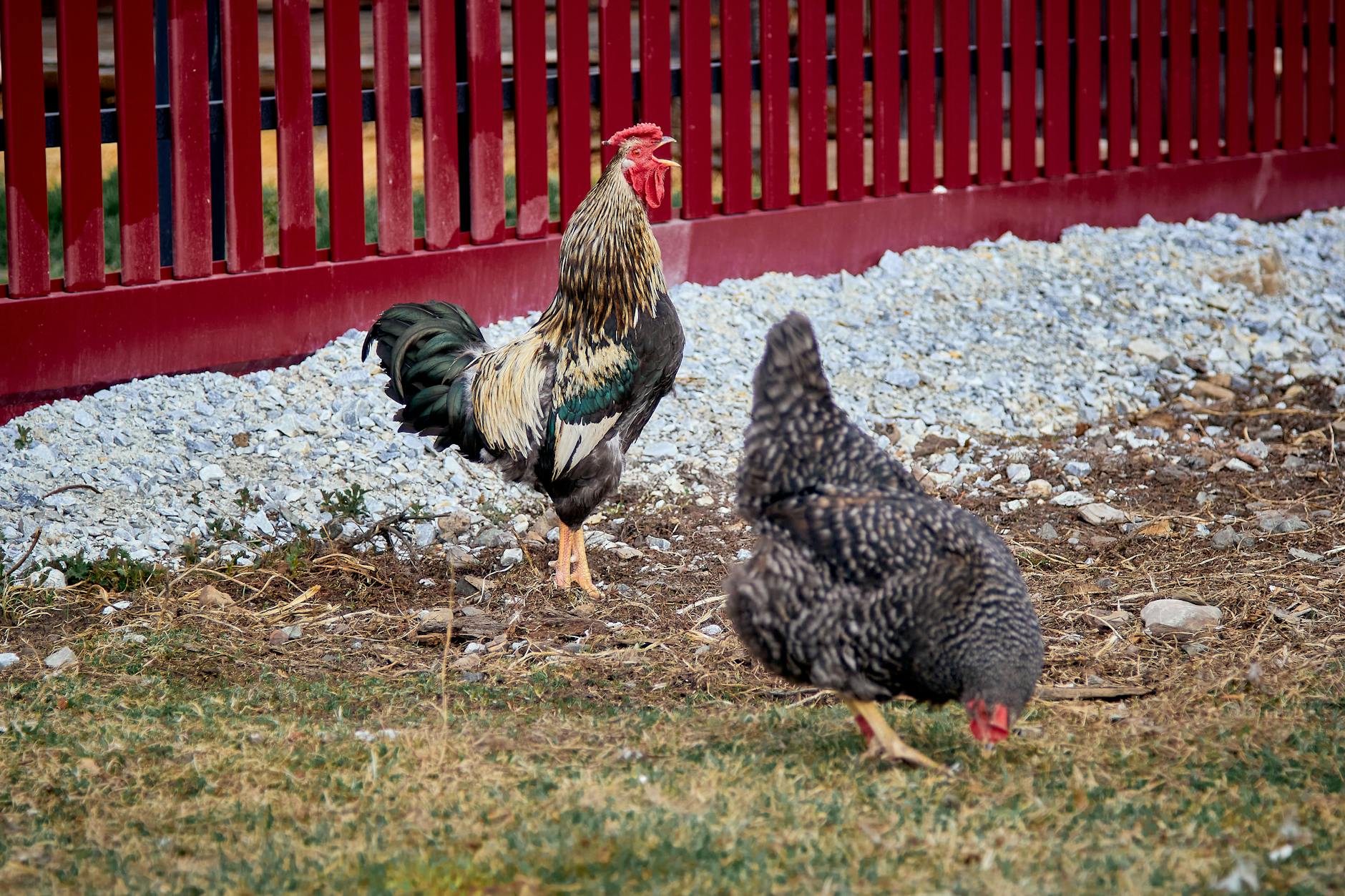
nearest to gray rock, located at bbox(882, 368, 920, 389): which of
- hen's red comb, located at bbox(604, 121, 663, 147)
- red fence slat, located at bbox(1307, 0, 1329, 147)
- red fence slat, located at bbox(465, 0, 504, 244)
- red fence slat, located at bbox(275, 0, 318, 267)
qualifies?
red fence slat, located at bbox(465, 0, 504, 244)

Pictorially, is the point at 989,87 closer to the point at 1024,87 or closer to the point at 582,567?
the point at 1024,87

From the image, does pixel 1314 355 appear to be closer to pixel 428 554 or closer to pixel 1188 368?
pixel 1188 368

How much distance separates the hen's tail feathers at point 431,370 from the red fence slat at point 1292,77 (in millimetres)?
7927

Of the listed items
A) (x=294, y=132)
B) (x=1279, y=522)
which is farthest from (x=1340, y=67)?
(x=294, y=132)

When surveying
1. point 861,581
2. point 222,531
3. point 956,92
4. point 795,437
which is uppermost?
point 956,92

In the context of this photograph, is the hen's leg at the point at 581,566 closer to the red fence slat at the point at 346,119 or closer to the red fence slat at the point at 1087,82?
the red fence slat at the point at 346,119

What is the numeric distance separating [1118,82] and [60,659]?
8.48 metres

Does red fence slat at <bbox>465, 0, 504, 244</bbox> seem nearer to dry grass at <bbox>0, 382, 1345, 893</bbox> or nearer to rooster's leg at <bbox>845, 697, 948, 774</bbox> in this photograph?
dry grass at <bbox>0, 382, 1345, 893</bbox>

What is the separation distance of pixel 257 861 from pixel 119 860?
14.8 inches

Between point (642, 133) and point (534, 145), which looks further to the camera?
A: point (534, 145)

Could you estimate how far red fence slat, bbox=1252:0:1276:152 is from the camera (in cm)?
1141

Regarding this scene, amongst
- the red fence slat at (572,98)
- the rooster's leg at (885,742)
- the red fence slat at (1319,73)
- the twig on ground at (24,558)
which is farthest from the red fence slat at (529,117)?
the red fence slat at (1319,73)

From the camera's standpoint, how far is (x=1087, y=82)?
34.9 feet

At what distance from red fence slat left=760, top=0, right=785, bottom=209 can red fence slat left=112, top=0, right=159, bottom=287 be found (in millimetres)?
3754
